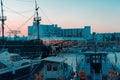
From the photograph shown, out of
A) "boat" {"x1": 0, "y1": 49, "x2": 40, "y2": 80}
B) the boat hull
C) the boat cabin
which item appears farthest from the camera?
"boat" {"x1": 0, "y1": 49, "x2": 40, "y2": 80}

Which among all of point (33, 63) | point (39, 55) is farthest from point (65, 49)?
point (33, 63)

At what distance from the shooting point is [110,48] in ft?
96.1

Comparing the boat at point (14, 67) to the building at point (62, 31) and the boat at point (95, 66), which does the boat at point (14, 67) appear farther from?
the building at point (62, 31)

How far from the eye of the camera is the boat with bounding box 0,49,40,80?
17.2 m

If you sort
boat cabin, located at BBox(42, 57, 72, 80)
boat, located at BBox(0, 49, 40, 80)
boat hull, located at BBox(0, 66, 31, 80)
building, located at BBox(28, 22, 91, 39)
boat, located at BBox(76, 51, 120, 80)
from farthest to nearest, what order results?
building, located at BBox(28, 22, 91, 39) < boat, located at BBox(0, 49, 40, 80) < boat hull, located at BBox(0, 66, 31, 80) < boat cabin, located at BBox(42, 57, 72, 80) < boat, located at BBox(76, 51, 120, 80)

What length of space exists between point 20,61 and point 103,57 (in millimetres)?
5981

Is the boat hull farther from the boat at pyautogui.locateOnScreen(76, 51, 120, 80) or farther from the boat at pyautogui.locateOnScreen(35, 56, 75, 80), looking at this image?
the boat at pyautogui.locateOnScreen(76, 51, 120, 80)

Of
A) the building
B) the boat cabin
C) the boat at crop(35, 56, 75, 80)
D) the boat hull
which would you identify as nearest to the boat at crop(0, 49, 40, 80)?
the boat hull

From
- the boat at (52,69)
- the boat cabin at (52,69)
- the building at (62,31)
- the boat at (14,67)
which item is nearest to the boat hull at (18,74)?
the boat at (14,67)

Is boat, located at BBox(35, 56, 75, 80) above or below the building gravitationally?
below

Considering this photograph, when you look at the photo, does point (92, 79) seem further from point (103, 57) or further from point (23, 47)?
point (23, 47)

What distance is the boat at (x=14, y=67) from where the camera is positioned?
17.2 metres

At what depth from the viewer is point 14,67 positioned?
59.1 ft

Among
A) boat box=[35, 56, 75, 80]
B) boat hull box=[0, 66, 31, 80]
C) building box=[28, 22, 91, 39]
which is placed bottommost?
boat hull box=[0, 66, 31, 80]
